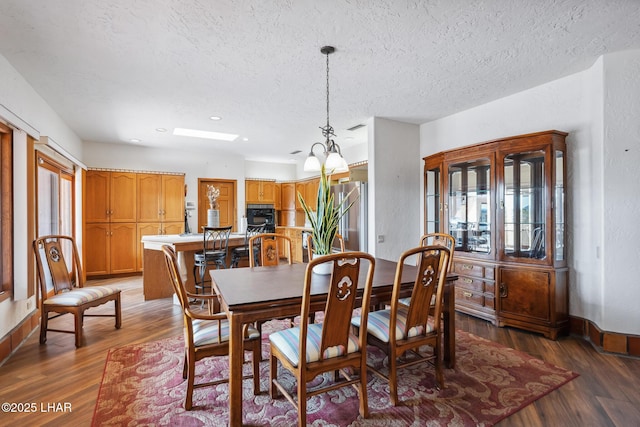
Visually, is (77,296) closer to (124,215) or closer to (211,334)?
(211,334)

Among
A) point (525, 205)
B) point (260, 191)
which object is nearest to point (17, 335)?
point (525, 205)

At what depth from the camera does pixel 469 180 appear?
366cm

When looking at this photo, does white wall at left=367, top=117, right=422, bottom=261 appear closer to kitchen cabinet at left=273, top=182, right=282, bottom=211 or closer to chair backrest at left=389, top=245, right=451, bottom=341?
chair backrest at left=389, top=245, right=451, bottom=341

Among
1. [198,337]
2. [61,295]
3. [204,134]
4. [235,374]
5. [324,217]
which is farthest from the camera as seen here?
[204,134]

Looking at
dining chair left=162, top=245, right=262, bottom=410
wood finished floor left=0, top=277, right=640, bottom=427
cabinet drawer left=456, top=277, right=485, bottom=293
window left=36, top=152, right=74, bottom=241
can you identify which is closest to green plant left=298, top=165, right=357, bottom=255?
dining chair left=162, top=245, right=262, bottom=410

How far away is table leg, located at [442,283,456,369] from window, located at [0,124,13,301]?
3699mm

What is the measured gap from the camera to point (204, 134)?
16.8 feet

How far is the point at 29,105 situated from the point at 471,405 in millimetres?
4554

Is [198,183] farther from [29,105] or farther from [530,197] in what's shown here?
[530,197]

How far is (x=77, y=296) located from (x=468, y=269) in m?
3.94

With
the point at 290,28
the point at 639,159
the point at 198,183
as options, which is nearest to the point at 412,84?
the point at 290,28

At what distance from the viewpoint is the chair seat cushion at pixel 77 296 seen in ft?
9.13

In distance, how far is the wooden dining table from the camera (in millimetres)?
1609

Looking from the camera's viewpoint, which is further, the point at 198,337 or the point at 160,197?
the point at 160,197
